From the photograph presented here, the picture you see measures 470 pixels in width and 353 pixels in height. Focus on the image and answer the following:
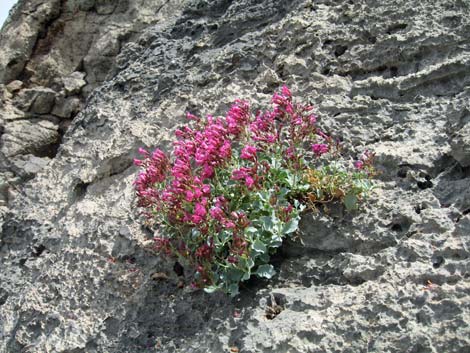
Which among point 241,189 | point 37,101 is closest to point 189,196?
point 241,189

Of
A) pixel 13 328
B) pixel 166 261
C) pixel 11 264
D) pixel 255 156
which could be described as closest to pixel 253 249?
pixel 255 156

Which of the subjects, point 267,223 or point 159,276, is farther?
point 159,276

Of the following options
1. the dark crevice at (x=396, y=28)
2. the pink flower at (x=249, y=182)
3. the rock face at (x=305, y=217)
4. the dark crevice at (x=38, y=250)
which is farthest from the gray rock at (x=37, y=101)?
the pink flower at (x=249, y=182)

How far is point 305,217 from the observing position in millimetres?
3533

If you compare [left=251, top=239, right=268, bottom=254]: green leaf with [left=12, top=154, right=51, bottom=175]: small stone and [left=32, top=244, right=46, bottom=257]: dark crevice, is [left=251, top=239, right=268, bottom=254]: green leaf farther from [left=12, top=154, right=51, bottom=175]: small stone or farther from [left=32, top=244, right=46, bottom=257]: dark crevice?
[left=12, top=154, right=51, bottom=175]: small stone

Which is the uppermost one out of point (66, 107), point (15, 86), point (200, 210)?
point (200, 210)

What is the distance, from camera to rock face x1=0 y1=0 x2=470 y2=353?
9.62 ft

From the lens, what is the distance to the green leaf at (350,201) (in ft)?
11.1

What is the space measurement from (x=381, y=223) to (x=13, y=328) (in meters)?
2.70

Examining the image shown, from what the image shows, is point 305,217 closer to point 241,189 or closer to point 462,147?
point 241,189

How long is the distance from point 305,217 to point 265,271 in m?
0.45

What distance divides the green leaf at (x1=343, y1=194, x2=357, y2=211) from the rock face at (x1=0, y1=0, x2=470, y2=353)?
6cm

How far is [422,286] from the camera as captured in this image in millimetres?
2846

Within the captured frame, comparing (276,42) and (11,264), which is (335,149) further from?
(11,264)
